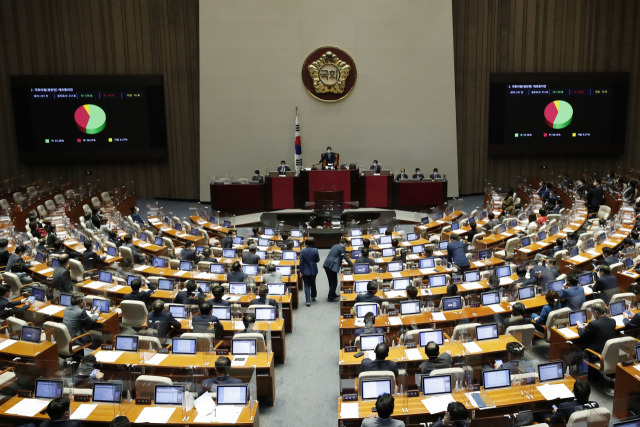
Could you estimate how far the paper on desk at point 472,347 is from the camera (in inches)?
309

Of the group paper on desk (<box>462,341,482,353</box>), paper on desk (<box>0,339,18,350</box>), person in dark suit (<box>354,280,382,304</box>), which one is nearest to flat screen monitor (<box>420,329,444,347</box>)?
paper on desk (<box>462,341,482,353</box>)

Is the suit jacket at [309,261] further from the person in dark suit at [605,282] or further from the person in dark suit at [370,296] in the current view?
the person in dark suit at [605,282]

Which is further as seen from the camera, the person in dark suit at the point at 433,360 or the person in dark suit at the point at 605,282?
the person in dark suit at the point at 605,282

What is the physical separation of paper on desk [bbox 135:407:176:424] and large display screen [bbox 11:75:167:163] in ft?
58.7

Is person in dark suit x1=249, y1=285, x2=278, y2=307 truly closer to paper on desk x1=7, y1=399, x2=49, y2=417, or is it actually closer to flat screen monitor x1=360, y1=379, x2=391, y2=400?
flat screen monitor x1=360, y1=379, x2=391, y2=400

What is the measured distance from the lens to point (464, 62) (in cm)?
2330

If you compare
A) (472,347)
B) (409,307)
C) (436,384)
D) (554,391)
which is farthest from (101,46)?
(554,391)

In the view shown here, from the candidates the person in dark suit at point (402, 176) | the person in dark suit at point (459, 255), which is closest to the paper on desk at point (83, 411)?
the person in dark suit at point (459, 255)

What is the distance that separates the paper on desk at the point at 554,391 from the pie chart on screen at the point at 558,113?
59.6 ft

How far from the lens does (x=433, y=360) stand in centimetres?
716

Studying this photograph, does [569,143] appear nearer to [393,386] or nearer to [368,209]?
[368,209]

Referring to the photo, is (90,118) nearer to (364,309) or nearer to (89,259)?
(89,259)

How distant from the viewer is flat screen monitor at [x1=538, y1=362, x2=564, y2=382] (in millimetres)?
6934

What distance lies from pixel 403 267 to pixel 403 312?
304cm
